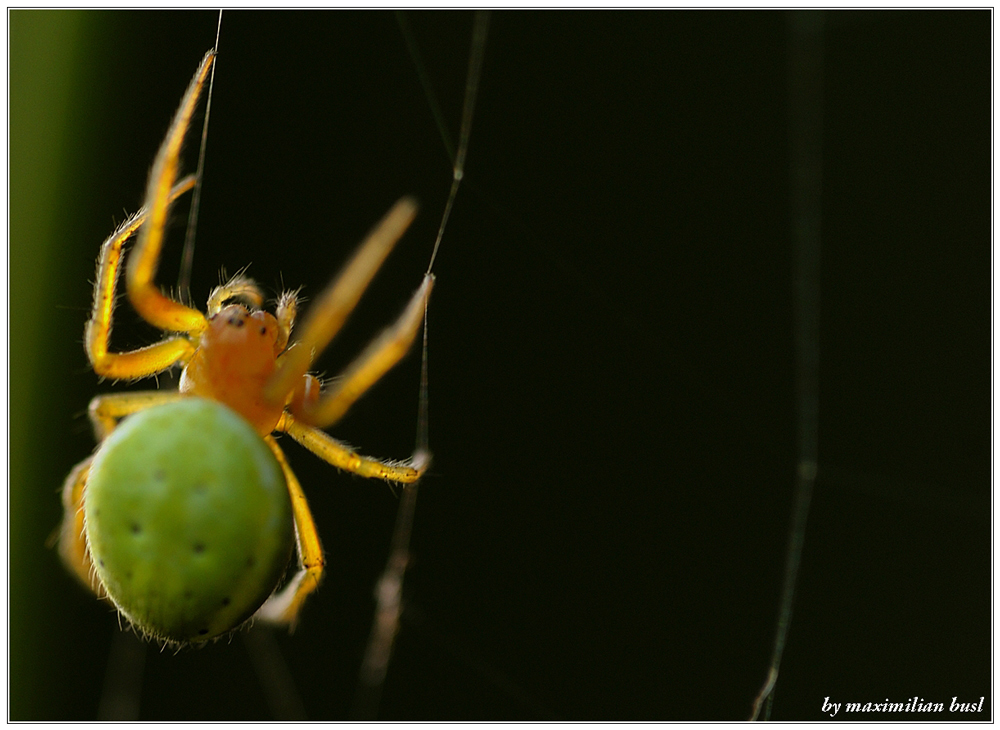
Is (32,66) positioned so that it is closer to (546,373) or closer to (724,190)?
(546,373)

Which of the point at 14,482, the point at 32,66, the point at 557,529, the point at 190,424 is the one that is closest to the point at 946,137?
the point at 557,529

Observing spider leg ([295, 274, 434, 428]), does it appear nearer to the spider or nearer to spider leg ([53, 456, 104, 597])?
the spider

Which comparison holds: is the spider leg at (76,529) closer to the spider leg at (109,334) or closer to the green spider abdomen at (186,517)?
the spider leg at (109,334)

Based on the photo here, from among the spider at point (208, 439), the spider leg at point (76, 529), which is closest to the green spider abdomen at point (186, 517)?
the spider at point (208, 439)

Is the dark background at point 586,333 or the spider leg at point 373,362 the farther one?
the dark background at point 586,333

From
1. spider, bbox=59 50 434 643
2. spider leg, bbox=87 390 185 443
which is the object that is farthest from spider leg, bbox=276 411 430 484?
spider leg, bbox=87 390 185 443
